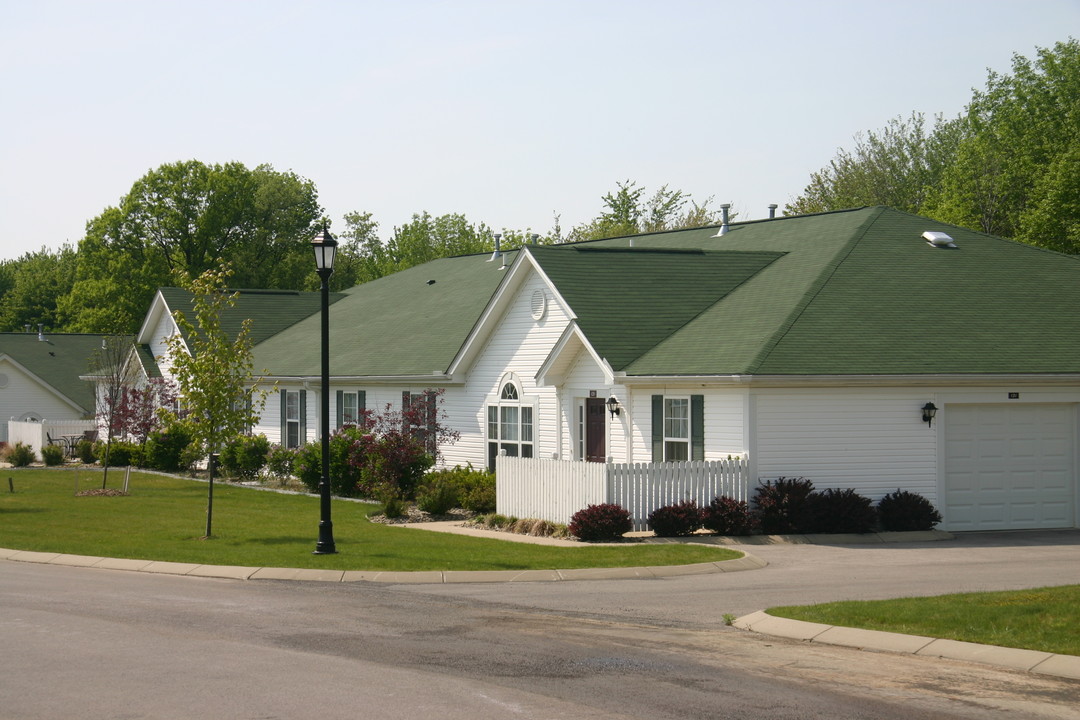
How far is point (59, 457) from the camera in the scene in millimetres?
46156

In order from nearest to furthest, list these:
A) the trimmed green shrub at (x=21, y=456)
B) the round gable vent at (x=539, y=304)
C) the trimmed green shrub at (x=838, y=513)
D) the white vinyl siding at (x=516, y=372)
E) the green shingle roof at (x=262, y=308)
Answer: the trimmed green shrub at (x=838, y=513) → the round gable vent at (x=539, y=304) → the white vinyl siding at (x=516, y=372) → the trimmed green shrub at (x=21, y=456) → the green shingle roof at (x=262, y=308)

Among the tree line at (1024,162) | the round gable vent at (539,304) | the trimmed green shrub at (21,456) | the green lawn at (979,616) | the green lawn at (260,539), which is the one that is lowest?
the green lawn at (979,616)

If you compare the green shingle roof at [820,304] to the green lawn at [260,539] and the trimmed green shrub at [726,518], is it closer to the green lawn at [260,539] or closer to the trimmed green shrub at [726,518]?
the trimmed green shrub at [726,518]

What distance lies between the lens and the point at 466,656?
12070 mm

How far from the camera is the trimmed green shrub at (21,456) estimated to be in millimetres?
45844

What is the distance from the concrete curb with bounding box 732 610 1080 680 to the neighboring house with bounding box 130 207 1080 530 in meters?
9.46

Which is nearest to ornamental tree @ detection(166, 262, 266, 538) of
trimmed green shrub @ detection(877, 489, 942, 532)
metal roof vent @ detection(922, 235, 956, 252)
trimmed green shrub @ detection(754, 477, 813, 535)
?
trimmed green shrub @ detection(754, 477, 813, 535)

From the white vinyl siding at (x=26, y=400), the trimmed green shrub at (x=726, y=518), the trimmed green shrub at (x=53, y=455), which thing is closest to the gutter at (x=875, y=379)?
the trimmed green shrub at (x=726, y=518)

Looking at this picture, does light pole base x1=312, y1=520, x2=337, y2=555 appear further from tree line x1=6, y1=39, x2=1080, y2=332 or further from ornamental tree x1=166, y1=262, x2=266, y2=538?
tree line x1=6, y1=39, x2=1080, y2=332

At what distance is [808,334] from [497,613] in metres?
12.2

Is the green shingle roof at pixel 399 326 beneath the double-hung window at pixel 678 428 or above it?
above

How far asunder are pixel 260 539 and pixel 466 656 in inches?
465

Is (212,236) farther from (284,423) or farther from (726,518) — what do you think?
(726,518)

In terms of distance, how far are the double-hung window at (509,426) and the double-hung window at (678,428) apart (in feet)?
15.5
